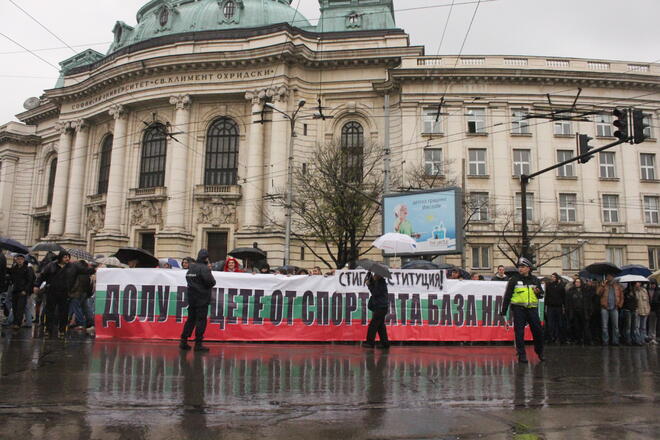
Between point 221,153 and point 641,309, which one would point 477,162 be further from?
point 641,309

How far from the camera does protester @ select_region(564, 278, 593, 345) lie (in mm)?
13484

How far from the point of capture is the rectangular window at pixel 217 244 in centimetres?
3478

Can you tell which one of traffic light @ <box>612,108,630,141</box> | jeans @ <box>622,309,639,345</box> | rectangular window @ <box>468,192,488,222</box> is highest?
rectangular window @ <box>468,192,488,222</box>

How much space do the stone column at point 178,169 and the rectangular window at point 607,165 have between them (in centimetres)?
2807

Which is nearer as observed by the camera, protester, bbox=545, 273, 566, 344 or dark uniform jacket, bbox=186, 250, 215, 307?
dark uniform jacket, bbox=186, 250, 215, 307

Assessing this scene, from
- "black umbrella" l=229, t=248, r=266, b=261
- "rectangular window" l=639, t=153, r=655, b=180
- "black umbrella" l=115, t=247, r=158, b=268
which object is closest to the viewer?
"black umbrella" l=115, t=247, r=158, b=268

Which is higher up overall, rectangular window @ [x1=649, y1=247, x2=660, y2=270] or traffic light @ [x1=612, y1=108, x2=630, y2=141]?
traffic light @ [x1=612, y1=108, x2=630, y2=141]

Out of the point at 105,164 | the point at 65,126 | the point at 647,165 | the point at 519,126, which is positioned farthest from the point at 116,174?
the point at 647,165

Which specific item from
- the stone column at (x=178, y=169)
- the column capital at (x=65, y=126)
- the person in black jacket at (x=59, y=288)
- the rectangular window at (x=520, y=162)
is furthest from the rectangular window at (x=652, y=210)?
the column capital at (x=65, y=126)

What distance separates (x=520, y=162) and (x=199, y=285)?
1104 inches

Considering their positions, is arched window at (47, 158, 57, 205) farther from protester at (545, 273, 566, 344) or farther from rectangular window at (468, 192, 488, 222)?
protester at (545, 273, 566, 344)

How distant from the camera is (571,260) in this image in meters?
31.5

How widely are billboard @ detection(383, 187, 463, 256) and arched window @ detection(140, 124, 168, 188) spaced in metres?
23.6

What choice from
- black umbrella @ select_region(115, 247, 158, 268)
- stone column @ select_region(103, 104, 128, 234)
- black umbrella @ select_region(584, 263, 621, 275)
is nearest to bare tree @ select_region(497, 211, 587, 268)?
black umbrella @ select_region(584, 263, 621, 275)
